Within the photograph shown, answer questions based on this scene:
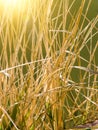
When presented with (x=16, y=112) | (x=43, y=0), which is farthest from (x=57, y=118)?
(x=43, y=0)

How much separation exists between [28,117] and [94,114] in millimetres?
259

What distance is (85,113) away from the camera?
1432 mm

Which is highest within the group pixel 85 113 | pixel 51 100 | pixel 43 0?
pixel 43 0

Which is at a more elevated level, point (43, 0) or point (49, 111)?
point (43, 0)

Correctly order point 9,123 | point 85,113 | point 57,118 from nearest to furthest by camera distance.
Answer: point 9,123 < point 57,118 < point 85,113

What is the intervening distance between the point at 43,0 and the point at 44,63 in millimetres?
209

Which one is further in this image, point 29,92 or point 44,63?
point 44,63

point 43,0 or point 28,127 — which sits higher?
point 43,0

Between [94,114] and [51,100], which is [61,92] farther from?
[94,114]

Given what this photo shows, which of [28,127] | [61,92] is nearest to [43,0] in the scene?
[61,92]

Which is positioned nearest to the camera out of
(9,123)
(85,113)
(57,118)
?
(9,123)

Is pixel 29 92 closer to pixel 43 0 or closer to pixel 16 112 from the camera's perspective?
pixel 16 112

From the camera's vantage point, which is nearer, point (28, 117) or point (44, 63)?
point (28, 117)

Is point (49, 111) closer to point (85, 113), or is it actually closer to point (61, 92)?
point (61, 92)
